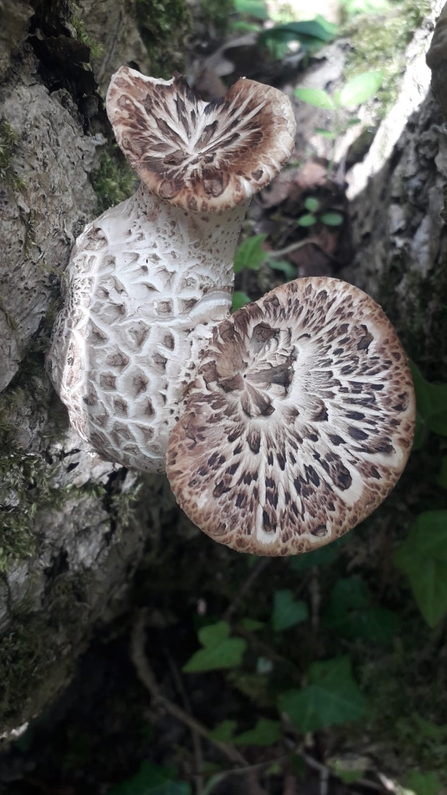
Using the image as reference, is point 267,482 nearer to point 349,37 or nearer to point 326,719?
point 326,719

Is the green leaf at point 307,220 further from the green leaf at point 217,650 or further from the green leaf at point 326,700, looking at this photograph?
the green leaf at point 326,700

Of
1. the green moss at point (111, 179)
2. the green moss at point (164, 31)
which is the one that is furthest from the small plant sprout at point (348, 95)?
the green moss at point (111, 179)

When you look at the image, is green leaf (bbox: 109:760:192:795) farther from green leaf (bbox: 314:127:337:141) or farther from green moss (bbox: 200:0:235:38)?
green moss (bbox: 200:0:235:38)

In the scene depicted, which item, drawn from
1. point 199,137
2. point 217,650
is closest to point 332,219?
point 199,137

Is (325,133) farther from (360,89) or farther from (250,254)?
(250,254)

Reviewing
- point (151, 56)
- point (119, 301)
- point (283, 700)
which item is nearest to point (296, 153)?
point (151, 56)

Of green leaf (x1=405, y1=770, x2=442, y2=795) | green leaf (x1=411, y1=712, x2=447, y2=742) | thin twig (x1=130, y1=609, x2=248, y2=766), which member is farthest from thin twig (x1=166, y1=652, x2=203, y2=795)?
green leaf (x1=411, y1=712, x2=447, y2=742)
